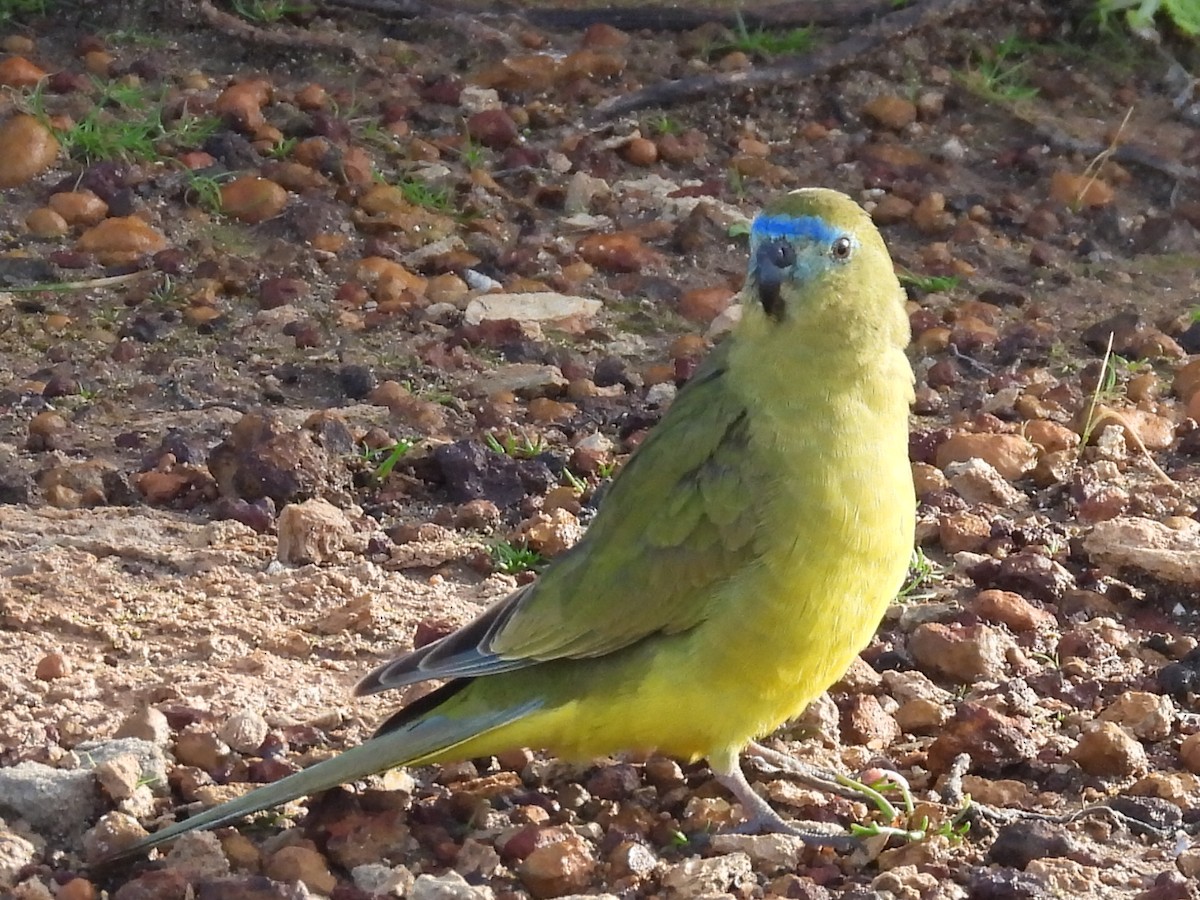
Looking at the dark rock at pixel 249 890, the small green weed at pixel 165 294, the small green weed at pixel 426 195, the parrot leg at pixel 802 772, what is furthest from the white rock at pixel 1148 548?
the small green weed at pixel 165 294

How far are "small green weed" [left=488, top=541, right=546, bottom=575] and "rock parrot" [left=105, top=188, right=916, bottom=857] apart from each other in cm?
70

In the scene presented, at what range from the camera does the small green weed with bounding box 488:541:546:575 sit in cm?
466

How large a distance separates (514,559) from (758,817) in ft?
3.71

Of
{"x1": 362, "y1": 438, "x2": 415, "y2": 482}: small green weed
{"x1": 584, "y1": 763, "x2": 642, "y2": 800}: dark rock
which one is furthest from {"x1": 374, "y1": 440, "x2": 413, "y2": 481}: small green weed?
{"x1": 584, "y1": 763, "x2": 642, "y2": 800}: dark rock

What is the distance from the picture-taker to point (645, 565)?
3.89 m

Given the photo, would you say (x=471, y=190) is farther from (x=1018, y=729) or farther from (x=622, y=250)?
(x=1018, y=729)

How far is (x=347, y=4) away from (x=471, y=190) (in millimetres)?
1436

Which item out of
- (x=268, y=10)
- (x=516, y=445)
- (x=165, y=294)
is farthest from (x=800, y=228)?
(x=268, y=10)

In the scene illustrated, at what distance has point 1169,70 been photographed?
7.89 meters

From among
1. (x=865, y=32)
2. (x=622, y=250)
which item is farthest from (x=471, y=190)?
(x=865, y=32)

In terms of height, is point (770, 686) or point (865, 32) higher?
point (865, 32)

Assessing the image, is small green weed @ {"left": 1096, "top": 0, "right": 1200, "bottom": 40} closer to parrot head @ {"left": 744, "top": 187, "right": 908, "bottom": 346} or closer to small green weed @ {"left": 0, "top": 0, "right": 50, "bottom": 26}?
parrot head @ {"left": 744, "top": 187, "right": 908, "bottom": 346}

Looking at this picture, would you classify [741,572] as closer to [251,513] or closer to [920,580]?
[920,580]

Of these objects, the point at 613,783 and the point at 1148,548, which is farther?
the point at 1148,548
